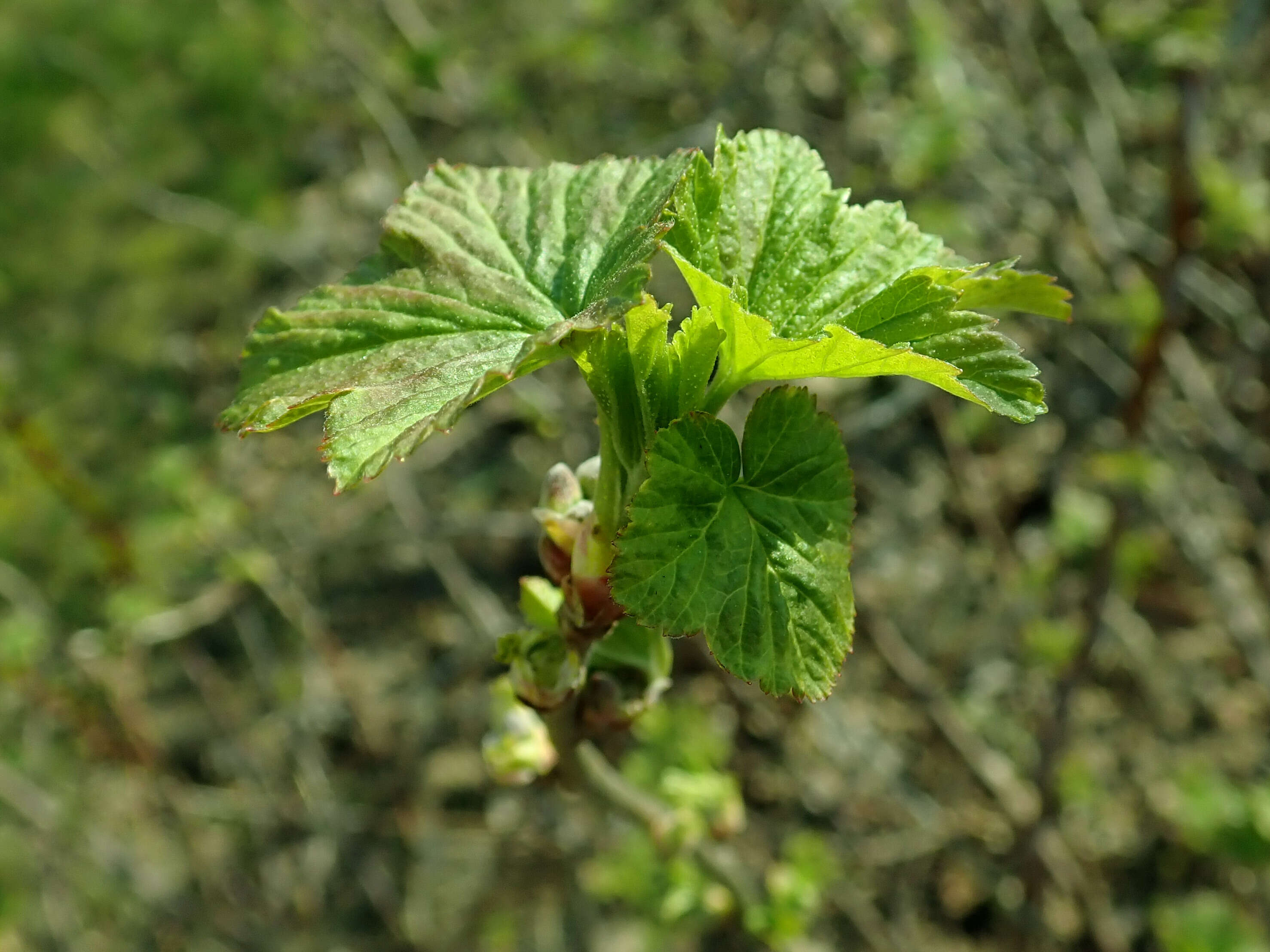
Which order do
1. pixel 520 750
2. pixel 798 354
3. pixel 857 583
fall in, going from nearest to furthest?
pixel 798 354 → pixel 520 750 → pixel 857 583

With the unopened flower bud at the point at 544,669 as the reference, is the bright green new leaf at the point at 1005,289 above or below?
above

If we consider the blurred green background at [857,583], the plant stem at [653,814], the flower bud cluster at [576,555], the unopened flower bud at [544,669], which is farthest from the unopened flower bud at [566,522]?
the blurred green background at [857,583]

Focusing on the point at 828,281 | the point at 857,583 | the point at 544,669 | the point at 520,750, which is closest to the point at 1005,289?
the point at 828,281

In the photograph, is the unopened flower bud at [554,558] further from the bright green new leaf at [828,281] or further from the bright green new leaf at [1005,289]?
the bright green new leaf at [1005,289]

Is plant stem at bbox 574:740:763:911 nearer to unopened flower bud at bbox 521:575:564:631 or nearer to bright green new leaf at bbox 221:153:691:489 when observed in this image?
unopened flower bud at bbox 521:575:564:631

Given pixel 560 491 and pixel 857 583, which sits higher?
pixel 560 491

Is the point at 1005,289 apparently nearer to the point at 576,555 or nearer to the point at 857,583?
the point at 576,555

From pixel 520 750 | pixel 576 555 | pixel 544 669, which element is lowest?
pixel 520 750
